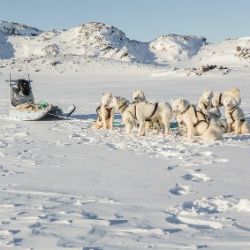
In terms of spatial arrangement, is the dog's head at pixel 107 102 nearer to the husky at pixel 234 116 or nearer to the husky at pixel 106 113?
the husky at pixel 106 113

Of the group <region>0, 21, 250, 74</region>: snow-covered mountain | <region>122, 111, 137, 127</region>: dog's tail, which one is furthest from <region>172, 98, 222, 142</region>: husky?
<region>0, 21, 250, 74</region>: snow-covered mountain

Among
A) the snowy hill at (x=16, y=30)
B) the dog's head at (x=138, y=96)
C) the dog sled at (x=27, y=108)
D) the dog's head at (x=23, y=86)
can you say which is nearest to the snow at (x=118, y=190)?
the dog's head at (x=138, y=96)

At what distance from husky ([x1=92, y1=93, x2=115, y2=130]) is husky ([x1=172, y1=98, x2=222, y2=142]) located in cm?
231

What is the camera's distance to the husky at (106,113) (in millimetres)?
10469

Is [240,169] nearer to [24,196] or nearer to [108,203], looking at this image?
[108,203]

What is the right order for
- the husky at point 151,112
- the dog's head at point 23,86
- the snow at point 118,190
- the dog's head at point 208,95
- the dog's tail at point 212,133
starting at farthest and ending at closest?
1. the dog's head at point 23,86
2. the dog's head at point 208,95
3. the husky at point 151,112
4. the dog's tail at point 212,133
5. the snow at point 118,190

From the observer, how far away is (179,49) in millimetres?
69938

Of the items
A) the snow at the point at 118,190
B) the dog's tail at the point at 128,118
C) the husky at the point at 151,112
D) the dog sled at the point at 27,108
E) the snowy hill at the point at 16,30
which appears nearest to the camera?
the snow at the point at 118,190

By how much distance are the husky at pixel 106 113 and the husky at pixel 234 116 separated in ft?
9.47

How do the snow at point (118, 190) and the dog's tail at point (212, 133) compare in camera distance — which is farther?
the dog's tail at point (212, 133)

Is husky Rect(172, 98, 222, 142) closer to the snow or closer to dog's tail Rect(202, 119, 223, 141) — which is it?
dog's tail Rect(202, 119, 223, 141)

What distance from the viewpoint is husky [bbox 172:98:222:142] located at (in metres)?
8.54

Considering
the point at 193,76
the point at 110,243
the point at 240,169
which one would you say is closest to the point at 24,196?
the point at 110,243

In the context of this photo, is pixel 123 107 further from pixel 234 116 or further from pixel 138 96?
pixel 234 116
